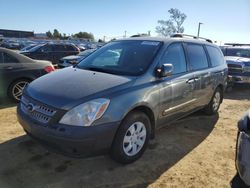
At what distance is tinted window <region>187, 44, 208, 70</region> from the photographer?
16.6 feet

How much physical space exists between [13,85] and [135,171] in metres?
4.43

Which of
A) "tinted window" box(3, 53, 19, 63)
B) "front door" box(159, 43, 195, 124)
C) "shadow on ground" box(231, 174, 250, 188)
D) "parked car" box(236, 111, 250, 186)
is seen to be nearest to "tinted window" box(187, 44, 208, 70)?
"front door" box(159, 43, 195, 124)

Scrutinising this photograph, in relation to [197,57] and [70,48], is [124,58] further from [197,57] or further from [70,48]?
[70,48]

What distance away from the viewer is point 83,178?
11.1 ft

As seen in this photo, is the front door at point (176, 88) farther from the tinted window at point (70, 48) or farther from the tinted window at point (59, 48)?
the tinted window at point (70, 48)

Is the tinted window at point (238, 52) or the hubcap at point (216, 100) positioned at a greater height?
the tinted window at point (238, 52)

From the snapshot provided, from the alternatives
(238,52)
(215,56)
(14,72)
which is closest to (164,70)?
(215,56)

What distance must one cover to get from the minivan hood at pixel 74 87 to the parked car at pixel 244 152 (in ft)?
5.14

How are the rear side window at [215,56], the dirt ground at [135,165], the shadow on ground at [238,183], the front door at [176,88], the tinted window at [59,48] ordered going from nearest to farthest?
the shadow on ground at [238,183]
the dirt ground at [135,165]
the front door at [176,88]
the rear side window at [215,56]
the tinted window at [59,48]

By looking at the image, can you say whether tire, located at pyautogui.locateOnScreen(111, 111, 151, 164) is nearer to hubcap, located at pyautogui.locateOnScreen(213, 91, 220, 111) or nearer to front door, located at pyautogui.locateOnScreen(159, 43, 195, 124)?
front door, located at pyautogui.locateOnScreen(159, 43, 195, 124)

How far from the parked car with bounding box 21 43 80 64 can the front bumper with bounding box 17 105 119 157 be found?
11.6 m

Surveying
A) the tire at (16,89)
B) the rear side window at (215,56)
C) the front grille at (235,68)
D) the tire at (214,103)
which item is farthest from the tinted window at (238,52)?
the tire at (16,89)

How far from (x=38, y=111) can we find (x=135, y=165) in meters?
1.53

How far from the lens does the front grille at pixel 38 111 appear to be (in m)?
3.24
